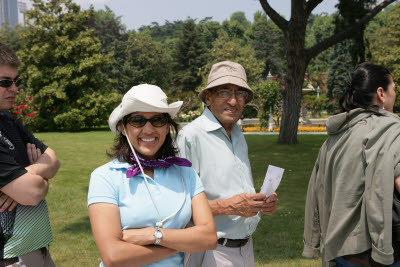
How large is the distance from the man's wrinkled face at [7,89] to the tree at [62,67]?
26.2 metres

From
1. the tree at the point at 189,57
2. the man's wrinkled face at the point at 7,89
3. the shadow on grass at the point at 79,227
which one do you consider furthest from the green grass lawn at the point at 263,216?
the tree at the point at 189,57

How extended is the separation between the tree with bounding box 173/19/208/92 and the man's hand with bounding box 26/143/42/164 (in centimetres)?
5133

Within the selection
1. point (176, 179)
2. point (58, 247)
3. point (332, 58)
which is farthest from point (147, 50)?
point (176, 179)

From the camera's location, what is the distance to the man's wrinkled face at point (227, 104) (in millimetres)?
2869

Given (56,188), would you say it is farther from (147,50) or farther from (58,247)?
(147,50)

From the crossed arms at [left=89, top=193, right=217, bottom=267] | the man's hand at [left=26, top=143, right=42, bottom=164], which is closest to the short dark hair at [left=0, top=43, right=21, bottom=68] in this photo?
the man's hand at [left=26, top=143, right=42, bottom=164]

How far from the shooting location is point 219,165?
2.73m

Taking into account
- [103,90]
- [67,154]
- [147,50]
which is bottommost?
[67,154]

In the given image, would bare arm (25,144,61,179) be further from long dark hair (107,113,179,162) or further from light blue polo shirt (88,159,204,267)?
light blue polo shirt (88,159,204,267)

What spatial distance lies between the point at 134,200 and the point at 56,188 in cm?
842

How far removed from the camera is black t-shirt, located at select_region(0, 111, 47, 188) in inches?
85.4

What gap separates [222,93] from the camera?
2902 millimetres

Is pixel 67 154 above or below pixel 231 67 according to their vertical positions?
below

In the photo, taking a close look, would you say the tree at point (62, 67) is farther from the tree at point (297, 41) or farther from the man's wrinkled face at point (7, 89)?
the man's wrinkled face at point (7, 89)
